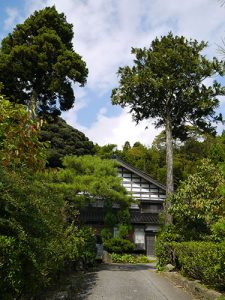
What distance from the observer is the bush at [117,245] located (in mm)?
28453

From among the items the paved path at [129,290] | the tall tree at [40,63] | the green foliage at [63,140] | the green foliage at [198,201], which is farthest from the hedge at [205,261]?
the green foliage at [63,140]

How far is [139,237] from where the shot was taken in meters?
33.6

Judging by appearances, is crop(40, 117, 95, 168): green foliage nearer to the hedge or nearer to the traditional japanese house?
the traditional japanese house

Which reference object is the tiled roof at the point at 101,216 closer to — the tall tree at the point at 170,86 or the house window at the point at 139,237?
the house window at the point at 139,237

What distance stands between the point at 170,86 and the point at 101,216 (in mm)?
13738

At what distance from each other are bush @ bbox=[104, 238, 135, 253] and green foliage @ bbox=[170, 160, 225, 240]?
1159cm

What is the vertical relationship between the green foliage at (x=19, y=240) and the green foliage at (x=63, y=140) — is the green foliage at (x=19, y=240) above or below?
below

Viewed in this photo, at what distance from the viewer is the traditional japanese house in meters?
33.3

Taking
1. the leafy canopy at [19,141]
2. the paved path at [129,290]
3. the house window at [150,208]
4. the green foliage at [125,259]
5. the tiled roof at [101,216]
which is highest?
the house window at [150,208]

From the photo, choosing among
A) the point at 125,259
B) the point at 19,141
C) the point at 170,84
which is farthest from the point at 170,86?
the point at 19,141

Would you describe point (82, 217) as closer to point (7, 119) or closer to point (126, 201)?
point (126, 201)

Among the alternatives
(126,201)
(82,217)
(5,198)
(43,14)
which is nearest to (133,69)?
(43,14)

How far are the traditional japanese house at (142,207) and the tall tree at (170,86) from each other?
9.51 metres

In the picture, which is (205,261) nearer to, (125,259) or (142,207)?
(125,259)
